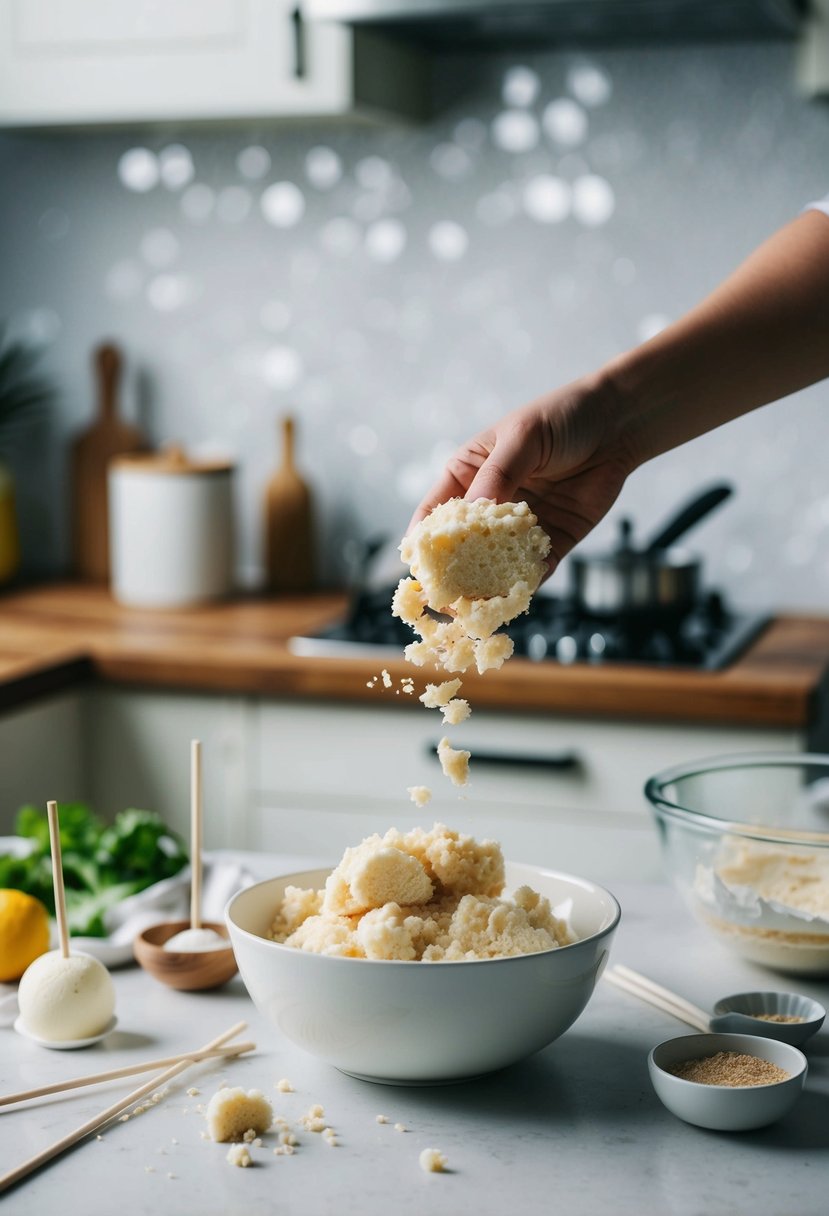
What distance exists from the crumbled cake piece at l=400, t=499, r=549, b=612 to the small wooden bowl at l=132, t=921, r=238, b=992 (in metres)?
0.34

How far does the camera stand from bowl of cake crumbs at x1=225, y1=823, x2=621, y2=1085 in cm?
95

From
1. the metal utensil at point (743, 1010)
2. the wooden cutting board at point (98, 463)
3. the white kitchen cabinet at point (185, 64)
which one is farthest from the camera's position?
the wooden cutting board at point (98, 463)

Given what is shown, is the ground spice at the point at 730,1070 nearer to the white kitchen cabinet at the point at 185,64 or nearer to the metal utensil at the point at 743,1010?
the metal utensil at the point at 743,1010

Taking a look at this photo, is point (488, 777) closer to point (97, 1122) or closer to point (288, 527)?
point (288, 527)

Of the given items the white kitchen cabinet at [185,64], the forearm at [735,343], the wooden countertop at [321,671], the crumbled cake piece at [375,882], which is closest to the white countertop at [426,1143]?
the crumbled cake piece at [375,882]

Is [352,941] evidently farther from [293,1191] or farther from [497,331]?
[497,331]

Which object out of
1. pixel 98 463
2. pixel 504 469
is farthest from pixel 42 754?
pixel 504 469

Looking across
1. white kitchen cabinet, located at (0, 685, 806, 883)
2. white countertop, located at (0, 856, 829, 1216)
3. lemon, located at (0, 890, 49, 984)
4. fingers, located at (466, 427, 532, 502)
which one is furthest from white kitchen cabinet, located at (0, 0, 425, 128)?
white countertop, located at (0, 856, 829, 1216)

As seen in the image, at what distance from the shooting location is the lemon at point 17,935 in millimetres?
1197

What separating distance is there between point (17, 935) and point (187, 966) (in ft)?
0.48

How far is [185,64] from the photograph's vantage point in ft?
8.00

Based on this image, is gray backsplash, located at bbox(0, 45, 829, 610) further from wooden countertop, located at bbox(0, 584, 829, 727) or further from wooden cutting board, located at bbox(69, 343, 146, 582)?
wooden countertop, located at bbox(0, 584, 829, 727)

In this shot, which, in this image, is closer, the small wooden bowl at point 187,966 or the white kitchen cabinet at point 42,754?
the small wooden bowl at point 187,966

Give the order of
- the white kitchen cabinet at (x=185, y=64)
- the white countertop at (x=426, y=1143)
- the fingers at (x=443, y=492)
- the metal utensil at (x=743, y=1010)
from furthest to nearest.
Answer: the white kitchen cabinet at (x=185, y=64) < the fingers at (x=443, y=492) < the metal utensil at (x=743, y=1010) < the white countertop at (x=426, y=1143)
